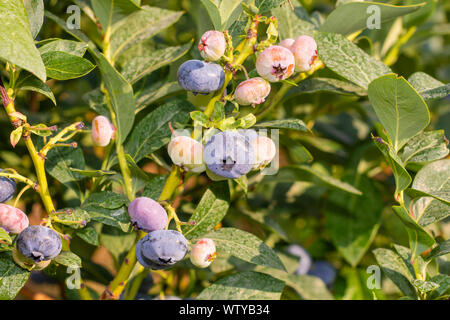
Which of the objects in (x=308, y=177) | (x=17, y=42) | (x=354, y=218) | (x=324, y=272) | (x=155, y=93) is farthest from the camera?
(x=324, y=272)

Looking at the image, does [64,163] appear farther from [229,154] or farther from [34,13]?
[229,154]

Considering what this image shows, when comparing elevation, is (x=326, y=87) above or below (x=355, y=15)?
below

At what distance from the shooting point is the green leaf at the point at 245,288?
75cm

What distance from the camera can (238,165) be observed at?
1.91ft

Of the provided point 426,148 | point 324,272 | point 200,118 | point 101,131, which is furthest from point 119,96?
point 324,272

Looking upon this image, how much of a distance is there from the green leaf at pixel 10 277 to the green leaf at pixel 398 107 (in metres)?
0.55

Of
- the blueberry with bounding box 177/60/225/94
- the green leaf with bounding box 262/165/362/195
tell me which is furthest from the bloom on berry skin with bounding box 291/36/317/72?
the green leaf with bounding box 262/165/362/195

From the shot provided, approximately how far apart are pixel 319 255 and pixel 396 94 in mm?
789

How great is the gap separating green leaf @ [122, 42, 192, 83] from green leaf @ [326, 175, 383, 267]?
539mm

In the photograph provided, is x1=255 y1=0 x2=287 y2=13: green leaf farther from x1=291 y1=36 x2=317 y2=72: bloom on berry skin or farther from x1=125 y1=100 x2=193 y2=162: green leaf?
x1=125 y1=100 x2=193 y2=162: green leaf

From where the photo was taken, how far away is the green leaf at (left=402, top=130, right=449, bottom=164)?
28.6 inches

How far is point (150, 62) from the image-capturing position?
0.80m

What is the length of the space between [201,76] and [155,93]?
220mm

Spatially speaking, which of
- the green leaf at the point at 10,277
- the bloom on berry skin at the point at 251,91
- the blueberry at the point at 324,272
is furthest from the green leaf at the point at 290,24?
the blueberry at the point at 324,272
